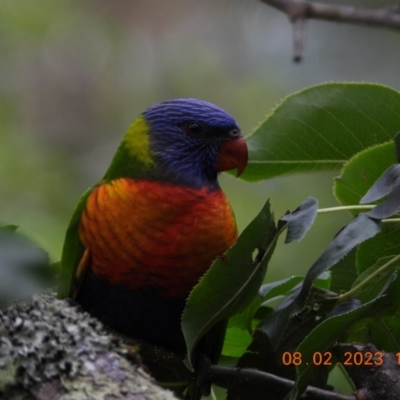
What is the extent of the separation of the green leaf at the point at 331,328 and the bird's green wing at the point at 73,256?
1.02 metres

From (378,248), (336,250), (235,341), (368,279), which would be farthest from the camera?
(235,341)

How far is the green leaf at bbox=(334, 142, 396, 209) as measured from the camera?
1.76 m

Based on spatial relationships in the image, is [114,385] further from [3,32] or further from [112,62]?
[112,62]

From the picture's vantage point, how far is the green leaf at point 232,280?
63.2 inches

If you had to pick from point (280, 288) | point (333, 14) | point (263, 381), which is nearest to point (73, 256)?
point (280, 288)

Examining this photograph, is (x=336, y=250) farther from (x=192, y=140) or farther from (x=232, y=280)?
(x=192, y=140)

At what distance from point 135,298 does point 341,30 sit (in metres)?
5.26

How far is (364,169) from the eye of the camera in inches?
70.1

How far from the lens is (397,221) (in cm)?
165

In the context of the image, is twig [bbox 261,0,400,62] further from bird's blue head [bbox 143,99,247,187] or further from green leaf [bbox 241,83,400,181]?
bird's blue head [bbox 143,99,247,187]

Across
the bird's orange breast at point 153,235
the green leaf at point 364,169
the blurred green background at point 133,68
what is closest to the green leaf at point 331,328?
the green leaf at point 364,169

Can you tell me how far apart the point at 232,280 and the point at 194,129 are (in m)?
1.02

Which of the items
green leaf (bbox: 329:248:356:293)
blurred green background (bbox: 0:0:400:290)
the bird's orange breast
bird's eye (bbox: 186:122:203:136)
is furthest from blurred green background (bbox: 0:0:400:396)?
green leaf (bbox: 329:248:356:293)

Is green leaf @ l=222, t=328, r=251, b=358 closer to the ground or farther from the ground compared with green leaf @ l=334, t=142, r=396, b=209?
closer to the ground
